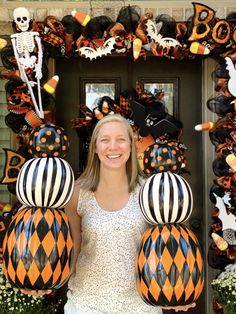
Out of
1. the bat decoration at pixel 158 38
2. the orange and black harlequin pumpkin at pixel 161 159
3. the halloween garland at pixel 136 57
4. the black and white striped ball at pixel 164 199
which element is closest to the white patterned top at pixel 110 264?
the black and white striped ball at pixel 164 199

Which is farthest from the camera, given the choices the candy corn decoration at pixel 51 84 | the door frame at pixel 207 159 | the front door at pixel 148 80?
the front door at pixel 148 80

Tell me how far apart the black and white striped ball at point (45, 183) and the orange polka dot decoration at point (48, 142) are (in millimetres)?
31

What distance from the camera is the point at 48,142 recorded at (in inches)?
81.0

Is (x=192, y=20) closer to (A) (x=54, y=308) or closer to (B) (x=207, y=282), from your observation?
(B) (x=207, y=282)

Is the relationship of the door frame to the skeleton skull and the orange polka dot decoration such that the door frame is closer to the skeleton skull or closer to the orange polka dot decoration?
the skeleton skull

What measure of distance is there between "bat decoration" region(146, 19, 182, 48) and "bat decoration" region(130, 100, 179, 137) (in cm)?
38

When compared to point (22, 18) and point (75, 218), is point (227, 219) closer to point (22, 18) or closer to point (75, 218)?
point (75, 218)

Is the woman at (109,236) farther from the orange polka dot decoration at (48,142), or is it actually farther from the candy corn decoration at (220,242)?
the candy corn decoration at (220,242)

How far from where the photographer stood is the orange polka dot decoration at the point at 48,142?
206cm

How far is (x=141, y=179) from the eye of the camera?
2244 millimetres

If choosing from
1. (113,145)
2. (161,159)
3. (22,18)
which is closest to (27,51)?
(22,18)

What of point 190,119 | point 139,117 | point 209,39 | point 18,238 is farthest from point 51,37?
point 18,238

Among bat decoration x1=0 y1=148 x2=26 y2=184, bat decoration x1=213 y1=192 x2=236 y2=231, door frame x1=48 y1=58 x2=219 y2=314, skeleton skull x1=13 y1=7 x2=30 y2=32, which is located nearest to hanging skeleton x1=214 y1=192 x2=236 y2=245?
bat decoration x1=213 y1=192 x2=236 y2=231

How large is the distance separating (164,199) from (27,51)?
1390 mm
